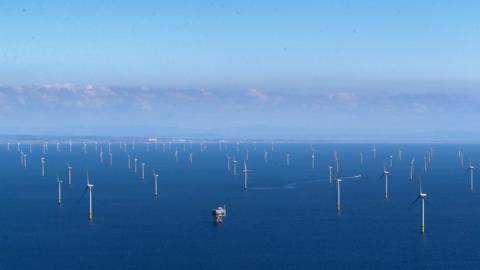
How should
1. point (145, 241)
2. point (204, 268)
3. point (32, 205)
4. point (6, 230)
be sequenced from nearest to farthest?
1. point (204, 268)
2. point (145, 241)
3. point (6, 230)
4. point (32, 205)

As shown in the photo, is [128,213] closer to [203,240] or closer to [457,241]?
[203,240]

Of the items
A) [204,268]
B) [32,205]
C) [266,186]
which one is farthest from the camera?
[266,186]

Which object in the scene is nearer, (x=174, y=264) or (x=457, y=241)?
(x=174, y=264)

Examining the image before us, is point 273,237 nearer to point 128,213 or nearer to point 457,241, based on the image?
point 457,241

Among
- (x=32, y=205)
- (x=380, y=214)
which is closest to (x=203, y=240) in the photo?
(x=380, y=214)

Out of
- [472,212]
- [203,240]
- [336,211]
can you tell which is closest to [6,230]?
[203,240]

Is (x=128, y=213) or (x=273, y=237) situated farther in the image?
(x=128, y=213)

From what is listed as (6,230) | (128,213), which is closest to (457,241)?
(128,213)

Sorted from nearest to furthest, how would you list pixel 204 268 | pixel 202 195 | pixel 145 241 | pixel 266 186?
pixel 204 268
pixel 145 241
pixel 202 195
pixel 266 186

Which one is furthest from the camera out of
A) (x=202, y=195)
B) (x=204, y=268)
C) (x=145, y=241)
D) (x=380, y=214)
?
(x=202, y=195)
